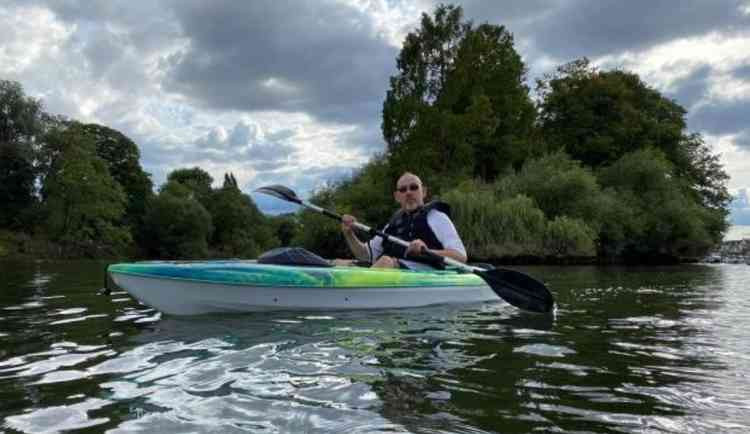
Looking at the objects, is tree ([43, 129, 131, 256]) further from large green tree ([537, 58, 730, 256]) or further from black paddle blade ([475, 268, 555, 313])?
black paddle blade ([475, 268, 555, 313])

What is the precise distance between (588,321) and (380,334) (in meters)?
2.56

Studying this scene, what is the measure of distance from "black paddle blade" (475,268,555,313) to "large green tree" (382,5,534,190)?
22523 millimetres

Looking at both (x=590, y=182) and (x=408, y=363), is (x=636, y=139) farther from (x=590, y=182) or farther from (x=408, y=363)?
(x=408, y=363)

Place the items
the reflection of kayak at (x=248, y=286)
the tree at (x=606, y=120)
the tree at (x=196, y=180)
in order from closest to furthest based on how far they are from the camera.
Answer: the reflection of kayak at (x=248, y=286), the tree at (x=606, y=120), the tree at (x=196, y=180)

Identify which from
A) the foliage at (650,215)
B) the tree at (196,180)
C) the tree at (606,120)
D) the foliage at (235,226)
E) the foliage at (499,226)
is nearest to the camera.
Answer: the foliage at (499,226)

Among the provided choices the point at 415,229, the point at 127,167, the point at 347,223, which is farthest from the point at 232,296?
the point at 127,167

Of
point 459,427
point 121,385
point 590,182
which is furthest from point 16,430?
point 590,182

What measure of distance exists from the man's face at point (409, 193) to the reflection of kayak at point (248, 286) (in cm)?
119

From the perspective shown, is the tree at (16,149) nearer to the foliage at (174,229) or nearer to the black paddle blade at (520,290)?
the foliage at (174,229)

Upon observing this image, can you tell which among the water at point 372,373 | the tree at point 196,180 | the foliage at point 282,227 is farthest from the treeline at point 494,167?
the foliage at point 282,227

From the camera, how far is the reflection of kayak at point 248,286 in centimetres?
583

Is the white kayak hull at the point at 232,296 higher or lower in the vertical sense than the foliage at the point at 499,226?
lower

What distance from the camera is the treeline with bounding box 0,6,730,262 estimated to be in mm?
23812

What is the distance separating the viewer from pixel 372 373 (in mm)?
3707
